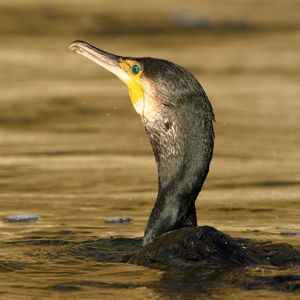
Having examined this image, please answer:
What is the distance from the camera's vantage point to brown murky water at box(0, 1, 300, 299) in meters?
7.61

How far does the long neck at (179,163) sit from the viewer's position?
8.06 metres

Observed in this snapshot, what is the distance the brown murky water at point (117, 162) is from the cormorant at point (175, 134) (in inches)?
18.4

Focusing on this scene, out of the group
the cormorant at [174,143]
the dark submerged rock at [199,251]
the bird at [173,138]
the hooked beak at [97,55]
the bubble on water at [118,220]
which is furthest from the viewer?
the bubble on water at [118,220]

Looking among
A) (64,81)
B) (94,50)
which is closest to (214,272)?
(94,50)

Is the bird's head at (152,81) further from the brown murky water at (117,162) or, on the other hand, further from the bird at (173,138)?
the brown murky water at (117,162)

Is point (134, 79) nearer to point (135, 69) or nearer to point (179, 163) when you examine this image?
point (135, 69)

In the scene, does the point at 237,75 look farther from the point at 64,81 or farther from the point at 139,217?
the point at 139,217

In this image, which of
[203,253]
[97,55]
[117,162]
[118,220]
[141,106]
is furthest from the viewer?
[117,162]

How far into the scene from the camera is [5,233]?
898cm

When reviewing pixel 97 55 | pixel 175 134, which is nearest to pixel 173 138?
pixel 175 134

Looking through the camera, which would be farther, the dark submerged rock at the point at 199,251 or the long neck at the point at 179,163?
the long neck at the point at 179,163

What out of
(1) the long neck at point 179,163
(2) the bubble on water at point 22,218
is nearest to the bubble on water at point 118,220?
(2) the bubble on water at point 22,218

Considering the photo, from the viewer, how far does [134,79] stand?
27.6ft

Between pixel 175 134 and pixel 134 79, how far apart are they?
0.49 meters
